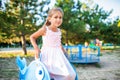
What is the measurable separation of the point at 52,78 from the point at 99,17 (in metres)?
23.0

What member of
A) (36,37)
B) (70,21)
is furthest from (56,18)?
(70,21)

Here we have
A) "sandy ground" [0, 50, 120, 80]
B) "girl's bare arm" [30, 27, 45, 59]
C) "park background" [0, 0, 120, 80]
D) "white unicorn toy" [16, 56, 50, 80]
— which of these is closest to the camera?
"white unicorn toy" [16, 56, 50, 80]

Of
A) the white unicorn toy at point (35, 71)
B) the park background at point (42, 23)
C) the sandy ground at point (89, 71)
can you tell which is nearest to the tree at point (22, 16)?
the park background at point (42, 23)

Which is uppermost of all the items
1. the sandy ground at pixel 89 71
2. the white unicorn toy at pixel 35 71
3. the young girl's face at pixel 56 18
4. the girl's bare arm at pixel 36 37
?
the young girl's face at pixel 56 18

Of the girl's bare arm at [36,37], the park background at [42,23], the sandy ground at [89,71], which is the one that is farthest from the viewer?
the park background at [42,23]

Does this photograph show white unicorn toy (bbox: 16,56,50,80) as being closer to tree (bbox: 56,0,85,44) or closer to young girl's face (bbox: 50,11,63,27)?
young girl's face (bbox: 50,11,63,27)

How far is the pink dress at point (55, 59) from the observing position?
3371mm

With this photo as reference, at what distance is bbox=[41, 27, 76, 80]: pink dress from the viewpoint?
3.37 metres

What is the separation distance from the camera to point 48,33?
3547mm

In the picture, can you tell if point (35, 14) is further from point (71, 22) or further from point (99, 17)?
point (99, 17)

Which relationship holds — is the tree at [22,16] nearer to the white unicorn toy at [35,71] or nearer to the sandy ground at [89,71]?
the sandy ground at [89,71]

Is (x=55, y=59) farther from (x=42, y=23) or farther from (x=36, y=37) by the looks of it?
(x=42, y=23)

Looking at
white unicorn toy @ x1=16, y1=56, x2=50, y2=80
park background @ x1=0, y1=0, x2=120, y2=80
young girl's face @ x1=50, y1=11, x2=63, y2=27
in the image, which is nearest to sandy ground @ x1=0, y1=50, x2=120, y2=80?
park background @ x1=0, y1=0, x2=120, y2=80

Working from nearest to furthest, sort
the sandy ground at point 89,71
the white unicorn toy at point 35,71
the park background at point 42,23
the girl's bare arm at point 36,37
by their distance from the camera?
the white unicorn toy at point 35,71 < the girl's bare arm at point 36,37 < the sandy ground at point 89,71 < the park background at point 42,23
